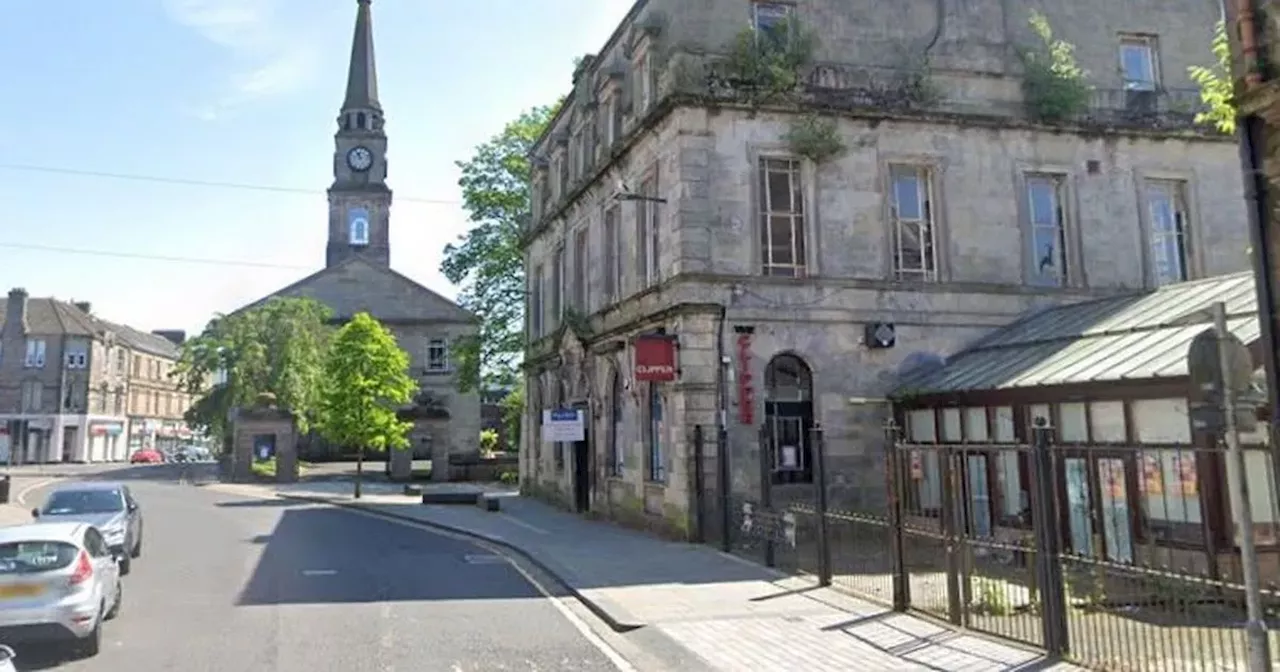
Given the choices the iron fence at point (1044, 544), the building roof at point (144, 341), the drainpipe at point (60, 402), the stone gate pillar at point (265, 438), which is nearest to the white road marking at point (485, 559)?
the iron fence at point (1044, 544)

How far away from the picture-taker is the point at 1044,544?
8.90 m

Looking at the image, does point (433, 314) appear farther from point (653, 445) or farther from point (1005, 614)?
point (1005, 614)

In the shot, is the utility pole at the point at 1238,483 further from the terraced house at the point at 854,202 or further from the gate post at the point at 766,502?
the terraced house at the point at 854,202

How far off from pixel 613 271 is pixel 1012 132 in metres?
10.5

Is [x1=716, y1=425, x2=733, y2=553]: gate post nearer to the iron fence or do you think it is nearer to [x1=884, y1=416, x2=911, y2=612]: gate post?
the iron fence

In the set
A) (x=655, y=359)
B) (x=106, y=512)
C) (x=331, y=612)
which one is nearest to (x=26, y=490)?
(x=106, y=512)

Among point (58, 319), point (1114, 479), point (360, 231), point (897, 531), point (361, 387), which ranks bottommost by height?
point (897, 531)

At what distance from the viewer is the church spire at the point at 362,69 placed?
7838 centimetres

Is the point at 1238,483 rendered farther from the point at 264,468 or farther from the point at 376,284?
the point at 376,284

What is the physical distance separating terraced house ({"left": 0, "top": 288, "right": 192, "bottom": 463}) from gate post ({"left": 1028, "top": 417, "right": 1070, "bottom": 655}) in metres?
79.3

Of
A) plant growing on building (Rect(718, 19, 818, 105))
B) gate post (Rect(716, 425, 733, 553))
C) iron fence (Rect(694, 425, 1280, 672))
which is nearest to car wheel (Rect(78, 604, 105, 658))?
iron fence (Rect(694, 425, 1280, 672))

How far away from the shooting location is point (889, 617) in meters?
10.9

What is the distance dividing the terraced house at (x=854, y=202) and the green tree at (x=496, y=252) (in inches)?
696

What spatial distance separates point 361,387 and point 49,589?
26664 mm
